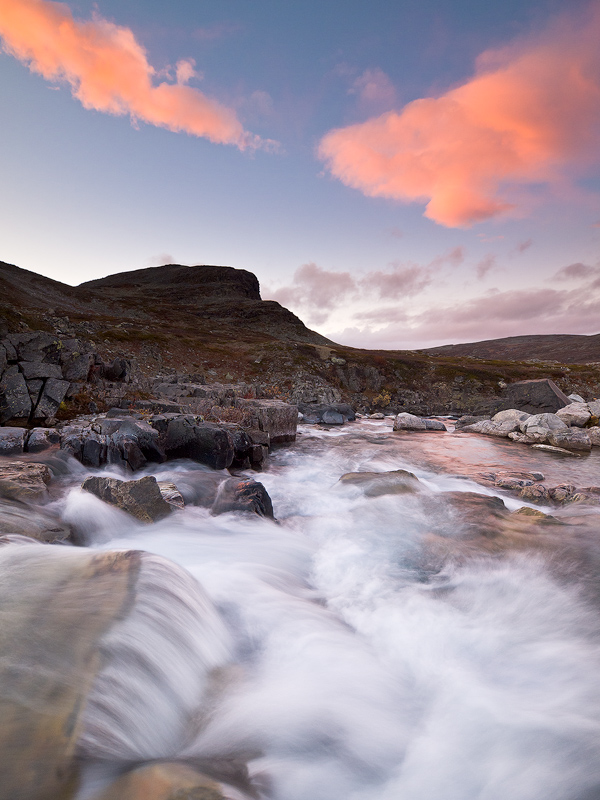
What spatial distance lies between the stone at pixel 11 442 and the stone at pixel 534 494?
504 inches

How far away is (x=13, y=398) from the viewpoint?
11078mm

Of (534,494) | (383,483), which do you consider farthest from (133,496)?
(534,494)

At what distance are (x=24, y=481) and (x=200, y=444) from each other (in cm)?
447

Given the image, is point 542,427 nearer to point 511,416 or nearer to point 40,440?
point 511,416

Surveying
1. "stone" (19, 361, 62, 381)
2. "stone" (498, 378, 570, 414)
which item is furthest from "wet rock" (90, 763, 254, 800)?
"stone" (498, 378, 570, 414)

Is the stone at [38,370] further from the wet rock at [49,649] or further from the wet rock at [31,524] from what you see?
the wet rock at [49,649]

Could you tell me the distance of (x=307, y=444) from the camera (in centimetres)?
1711

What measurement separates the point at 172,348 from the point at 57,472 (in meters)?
31.1

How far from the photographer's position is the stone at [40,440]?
8945 mm

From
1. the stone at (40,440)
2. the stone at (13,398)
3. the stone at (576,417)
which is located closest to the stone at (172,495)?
the stone at (40,440)

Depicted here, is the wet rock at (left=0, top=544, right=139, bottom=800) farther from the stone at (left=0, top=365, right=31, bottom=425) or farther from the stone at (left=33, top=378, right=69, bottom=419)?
the stone at (left=33, top=378, right=69, bottom=419)

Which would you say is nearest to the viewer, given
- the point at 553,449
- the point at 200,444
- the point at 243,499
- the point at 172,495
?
the point at 172,495

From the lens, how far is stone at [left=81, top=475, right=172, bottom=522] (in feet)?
21.5

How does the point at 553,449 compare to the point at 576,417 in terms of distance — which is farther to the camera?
the point at 576,417
